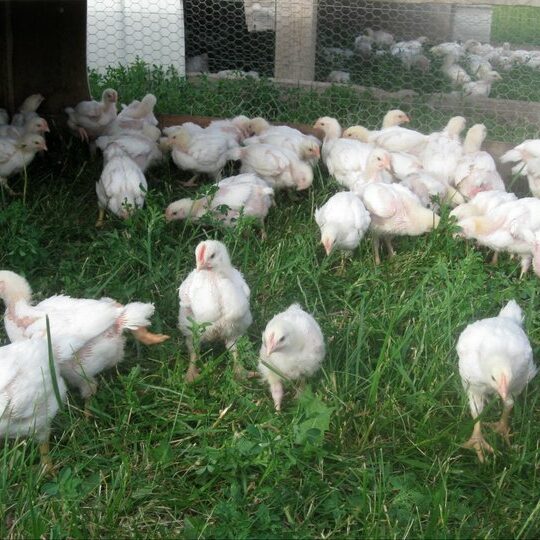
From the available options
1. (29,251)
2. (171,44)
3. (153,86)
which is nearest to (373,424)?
(29,251)

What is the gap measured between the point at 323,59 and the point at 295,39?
1.90 meters

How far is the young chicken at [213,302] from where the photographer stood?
10.6ft

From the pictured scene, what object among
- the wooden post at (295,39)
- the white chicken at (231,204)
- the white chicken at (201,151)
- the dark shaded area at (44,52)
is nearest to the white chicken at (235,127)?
the white chicken at (201,151)

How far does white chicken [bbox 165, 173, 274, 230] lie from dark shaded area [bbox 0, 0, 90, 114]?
6.93ft

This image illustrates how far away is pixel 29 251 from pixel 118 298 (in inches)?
24.7

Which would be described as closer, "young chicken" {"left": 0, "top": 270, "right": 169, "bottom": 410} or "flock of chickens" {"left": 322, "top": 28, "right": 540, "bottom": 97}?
"young chicken" {"left": 0, "top": 270, "right": 169, "bottom": 410}

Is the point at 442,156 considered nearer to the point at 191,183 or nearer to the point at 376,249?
the point at 376,249

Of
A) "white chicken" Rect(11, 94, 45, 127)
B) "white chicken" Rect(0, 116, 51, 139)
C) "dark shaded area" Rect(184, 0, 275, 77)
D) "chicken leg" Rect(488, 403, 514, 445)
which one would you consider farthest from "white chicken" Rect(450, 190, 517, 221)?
"dark shaded area" Rect(184, 0, 275, 77)

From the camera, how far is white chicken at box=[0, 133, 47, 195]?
4922 mm

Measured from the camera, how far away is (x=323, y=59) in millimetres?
8953

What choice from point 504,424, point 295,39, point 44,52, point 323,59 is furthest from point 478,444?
point 323,59

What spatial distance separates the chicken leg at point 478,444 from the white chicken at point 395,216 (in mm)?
1613

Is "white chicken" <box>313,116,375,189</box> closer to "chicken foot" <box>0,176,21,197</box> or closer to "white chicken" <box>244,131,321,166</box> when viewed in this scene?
"white chicken" <box>244,131,321,166</box>

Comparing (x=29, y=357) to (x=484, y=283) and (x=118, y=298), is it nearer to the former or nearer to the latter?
(x=118, y=298)
